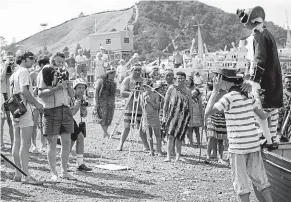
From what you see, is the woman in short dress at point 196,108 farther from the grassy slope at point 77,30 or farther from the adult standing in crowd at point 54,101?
the grassy slope at point 77,30

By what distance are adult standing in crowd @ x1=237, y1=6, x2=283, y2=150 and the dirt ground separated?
1.45 meters

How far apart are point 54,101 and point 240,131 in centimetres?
301

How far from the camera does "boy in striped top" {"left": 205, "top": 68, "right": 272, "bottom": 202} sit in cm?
516

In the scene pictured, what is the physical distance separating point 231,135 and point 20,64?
3312 mm


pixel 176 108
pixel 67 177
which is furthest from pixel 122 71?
pixel 67 177

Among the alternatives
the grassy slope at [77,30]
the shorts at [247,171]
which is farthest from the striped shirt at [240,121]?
the grassy slope at [77,30]

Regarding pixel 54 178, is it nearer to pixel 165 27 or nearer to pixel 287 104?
pixel 287 104

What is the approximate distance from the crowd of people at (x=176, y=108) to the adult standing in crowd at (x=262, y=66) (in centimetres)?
1

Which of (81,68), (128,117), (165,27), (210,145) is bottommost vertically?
(210,145)

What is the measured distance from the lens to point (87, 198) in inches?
252

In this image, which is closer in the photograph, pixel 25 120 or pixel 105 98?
pixel 25 120

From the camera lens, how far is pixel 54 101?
7004mm

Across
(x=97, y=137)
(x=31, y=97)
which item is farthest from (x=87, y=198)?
(x=97, y=137)

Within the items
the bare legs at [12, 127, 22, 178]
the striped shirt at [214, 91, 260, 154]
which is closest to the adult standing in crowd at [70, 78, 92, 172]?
the bare legs at [12, 127, 22, 178]
